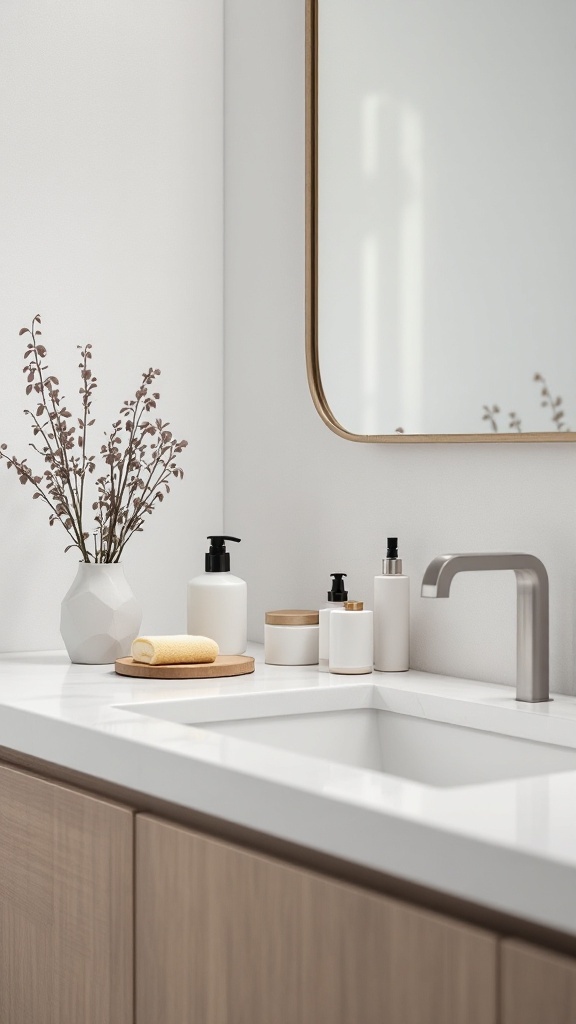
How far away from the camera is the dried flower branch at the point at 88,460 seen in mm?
1688

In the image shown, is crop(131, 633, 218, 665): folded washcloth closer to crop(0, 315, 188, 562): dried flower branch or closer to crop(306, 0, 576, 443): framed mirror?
crop(0, 315, 188, 562): dried flower branch

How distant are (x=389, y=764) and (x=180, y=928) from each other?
→ 459 mm

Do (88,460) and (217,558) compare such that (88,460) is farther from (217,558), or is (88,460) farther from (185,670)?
(185,670)

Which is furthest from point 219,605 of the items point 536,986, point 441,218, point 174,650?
point 536,986

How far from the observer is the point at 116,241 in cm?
187

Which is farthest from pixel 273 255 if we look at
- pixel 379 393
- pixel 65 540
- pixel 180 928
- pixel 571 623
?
pixel 180 928

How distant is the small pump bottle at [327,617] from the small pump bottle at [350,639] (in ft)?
0.11

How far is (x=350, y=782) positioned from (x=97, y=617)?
78 cm

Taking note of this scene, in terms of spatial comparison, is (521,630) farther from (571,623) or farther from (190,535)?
(190,535)

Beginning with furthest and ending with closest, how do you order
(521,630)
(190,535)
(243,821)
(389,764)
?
(190,535)
(389,764)
(521,630)
(243,821)

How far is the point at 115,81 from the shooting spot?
1872 mm

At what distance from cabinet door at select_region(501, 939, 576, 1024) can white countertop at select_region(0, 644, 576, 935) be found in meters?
0.03

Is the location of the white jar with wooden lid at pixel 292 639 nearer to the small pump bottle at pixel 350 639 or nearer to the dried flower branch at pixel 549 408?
the small pump bottle at pixel 350 639

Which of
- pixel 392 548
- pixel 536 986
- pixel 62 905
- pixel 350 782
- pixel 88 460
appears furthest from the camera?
pixel 88 460
